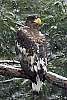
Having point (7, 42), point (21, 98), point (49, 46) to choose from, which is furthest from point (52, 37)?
point (21, 98)

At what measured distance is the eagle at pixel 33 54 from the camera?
4227mm

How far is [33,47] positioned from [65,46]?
1.24m

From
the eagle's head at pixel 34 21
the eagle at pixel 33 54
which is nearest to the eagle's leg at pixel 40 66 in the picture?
the eagle at pixel 33 54

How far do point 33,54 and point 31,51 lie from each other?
45 mm

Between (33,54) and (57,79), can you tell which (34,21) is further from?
(57,79)

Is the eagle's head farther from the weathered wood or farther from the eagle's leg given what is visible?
the weathered wood

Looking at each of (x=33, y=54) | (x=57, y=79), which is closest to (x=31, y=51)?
(x=33, y=54)

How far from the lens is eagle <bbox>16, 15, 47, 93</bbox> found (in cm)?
423

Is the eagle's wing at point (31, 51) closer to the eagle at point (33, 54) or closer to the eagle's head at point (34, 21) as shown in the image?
the eagle at point (33, 54)

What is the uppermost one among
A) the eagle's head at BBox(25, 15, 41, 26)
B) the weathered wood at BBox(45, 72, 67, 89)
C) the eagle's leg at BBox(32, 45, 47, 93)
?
the eagle's head at BBox(25, 15, 41, 26)

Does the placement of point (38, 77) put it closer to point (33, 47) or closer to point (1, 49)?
point (33, 47)

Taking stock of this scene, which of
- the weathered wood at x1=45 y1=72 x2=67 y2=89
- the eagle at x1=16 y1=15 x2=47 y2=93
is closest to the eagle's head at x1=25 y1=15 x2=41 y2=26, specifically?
the eagle at x1=16 y1=15 x2=47 y2=93

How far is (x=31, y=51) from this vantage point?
425cm

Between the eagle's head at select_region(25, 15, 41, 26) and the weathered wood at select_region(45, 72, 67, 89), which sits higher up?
the eagle's head at select_region(25, 15, 41, 26)
